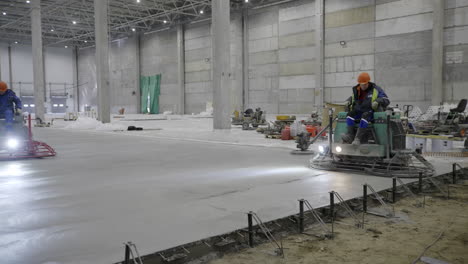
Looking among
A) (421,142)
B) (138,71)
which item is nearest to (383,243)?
(421,142)

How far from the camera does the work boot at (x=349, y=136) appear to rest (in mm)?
6832

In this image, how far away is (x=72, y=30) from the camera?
4253 cm

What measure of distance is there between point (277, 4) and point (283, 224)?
89.0 ft

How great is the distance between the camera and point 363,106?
682 centimetres

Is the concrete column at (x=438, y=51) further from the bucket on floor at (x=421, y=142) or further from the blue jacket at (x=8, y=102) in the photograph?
the blue jacket at (x=8, y=102)

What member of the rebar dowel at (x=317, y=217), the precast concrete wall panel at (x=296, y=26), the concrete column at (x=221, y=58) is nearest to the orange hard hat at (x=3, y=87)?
the concrete column at (x=221, y=58)

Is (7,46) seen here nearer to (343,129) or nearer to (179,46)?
(179,46)

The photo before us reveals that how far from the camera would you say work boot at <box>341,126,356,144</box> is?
683 cm

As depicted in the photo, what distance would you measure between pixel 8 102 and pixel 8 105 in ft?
0.25

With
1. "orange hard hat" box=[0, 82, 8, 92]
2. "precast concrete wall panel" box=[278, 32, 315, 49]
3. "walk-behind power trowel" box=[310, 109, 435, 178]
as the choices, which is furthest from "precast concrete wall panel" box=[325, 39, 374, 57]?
"orange hard hat" box=[0, 82, 8, 92]

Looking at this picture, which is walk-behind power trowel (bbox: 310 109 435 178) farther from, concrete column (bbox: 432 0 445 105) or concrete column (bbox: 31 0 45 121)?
concrete column (bbox: 31 0 45 121)

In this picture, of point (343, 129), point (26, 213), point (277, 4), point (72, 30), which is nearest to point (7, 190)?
point (26, 213)

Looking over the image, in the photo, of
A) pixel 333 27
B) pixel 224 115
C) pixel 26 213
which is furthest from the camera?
pixel 333 27

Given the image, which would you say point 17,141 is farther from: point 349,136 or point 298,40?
point 298,40
